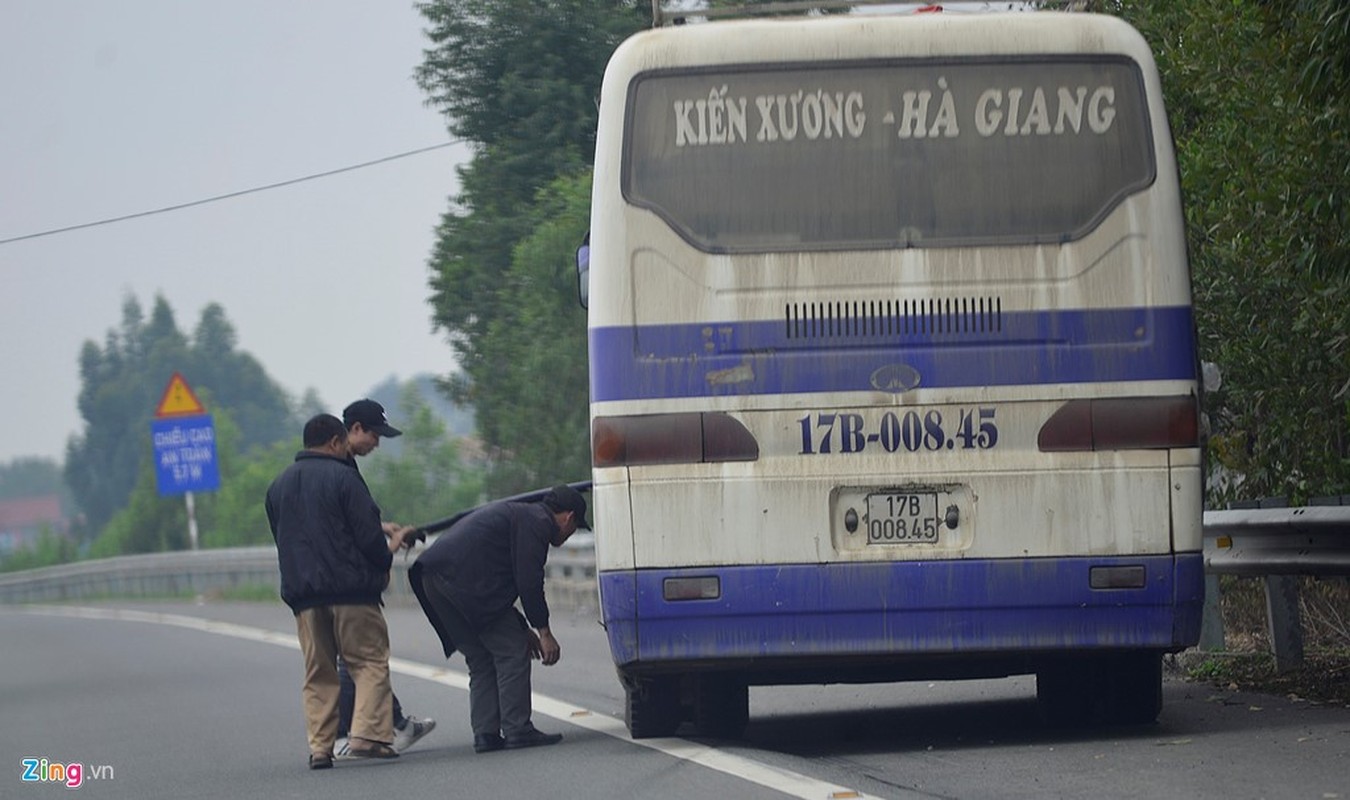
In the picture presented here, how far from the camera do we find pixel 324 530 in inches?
424

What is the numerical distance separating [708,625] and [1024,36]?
8.42ft

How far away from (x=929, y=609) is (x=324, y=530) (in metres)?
3.07

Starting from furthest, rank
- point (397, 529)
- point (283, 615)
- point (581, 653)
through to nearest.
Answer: point (283, 615) → point (581, 653) → point (397, 529)

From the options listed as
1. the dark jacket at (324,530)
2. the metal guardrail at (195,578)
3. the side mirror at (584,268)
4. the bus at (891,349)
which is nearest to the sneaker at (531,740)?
the dark jacket at (324,530)

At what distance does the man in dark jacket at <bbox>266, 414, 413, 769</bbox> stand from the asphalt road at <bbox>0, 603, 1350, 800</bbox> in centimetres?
24

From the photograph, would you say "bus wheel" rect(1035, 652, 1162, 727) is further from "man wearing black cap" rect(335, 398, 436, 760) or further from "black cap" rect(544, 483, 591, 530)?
"man wearing black cap" rect(335, 398, 436, 760)

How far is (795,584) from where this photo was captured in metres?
9.06

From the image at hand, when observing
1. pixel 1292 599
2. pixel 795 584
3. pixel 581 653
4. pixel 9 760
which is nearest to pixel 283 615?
pixel 581 653

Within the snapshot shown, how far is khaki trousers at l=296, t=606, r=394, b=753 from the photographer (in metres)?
11.0

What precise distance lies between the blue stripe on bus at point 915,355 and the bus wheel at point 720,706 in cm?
181

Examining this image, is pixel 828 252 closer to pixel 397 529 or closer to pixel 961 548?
pixel 961 548

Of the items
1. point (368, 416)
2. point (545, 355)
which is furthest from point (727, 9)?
point (545, 355)

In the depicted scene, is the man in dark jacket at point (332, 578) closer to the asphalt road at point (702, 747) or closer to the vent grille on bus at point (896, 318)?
the asphalt road at point (702, 747)

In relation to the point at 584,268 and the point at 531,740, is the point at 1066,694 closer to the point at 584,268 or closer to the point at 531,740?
the point at 531,740
